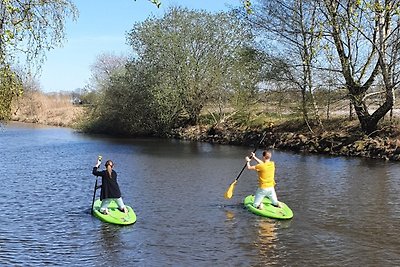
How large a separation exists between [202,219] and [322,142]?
1936 cm

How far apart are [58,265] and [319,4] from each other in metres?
22.5

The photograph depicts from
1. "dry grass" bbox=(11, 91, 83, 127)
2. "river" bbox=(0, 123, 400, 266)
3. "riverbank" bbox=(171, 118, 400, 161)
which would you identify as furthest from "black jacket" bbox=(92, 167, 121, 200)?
"dry grass" bbox=(11, 91, 83, 127)

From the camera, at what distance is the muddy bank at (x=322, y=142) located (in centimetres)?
2804

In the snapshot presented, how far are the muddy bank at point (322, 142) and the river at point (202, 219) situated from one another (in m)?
2.17

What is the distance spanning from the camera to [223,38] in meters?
45.6

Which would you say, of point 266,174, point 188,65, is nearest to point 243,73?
point 188,65

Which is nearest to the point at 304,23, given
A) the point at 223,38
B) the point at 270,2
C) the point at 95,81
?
the point at 270,2

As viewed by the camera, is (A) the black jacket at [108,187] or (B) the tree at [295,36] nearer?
(A) the black jacket at [108,187]

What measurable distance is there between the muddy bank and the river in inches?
85.4

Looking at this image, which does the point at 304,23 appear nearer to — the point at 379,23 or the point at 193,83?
the point at 379,23

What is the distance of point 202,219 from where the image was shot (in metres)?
14.4

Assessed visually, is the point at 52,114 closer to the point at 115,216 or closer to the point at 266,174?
the point at 115,216

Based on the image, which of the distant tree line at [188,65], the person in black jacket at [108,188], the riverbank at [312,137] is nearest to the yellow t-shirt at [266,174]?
the person in black jacket at [108,188]

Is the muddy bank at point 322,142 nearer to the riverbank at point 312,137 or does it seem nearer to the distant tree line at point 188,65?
the riverbank at point 312,137
